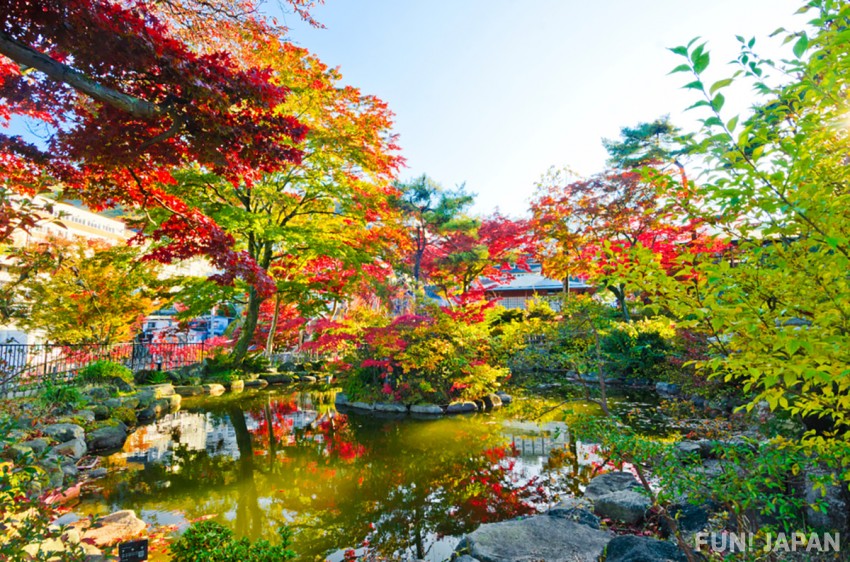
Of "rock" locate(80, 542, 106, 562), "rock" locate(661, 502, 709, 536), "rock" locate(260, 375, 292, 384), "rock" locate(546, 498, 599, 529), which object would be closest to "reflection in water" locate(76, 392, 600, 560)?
"rock" locate(546, 498, 599, 529)

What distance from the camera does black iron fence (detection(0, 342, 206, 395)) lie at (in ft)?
28.6

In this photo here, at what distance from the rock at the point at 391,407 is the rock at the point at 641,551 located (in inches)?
285

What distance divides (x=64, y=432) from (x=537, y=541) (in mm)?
7347

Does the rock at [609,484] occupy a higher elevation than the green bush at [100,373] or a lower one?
lower

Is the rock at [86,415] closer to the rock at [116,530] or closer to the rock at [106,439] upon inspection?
the rock at [106,439]

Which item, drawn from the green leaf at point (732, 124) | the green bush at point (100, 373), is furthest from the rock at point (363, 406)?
the green leaf at point (732, 124)

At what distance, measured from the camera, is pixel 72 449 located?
20.3 feet

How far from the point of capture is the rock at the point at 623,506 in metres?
4.17

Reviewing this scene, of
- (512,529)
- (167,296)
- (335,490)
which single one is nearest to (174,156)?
(335,490)

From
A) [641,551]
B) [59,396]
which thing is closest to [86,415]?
[59,396]

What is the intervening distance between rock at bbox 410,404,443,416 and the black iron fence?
7.35 meters

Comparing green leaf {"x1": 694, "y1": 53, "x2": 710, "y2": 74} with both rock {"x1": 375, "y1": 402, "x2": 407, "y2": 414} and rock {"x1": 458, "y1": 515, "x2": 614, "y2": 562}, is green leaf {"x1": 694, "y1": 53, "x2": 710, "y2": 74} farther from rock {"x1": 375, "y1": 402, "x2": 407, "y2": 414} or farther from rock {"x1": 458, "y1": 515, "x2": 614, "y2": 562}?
rock {"x1": 375, "y1": 402, "x2": 407, "y2": 414}

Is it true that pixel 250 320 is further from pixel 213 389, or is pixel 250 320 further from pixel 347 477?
pixel 347 477

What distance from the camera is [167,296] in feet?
40.0
